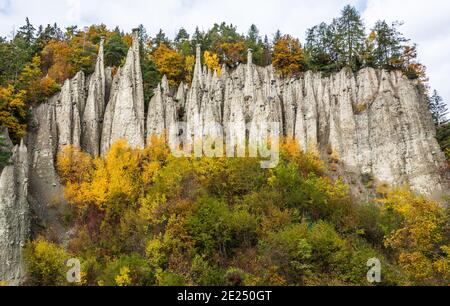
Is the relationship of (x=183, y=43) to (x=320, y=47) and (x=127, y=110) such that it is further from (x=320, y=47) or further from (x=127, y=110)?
(x=127, y=110)

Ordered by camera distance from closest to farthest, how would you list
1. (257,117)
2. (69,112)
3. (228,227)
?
1. (228,227)
2. (69,112)
3. (257,117)

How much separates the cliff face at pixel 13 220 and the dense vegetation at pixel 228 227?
72 cm

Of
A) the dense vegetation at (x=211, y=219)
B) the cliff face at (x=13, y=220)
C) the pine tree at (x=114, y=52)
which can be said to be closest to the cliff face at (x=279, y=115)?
the dense vegetation at (x=211, y=219)

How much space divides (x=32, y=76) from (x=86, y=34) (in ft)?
40.2

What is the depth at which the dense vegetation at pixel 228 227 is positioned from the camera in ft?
75.3

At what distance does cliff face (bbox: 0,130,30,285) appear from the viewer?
23.7 meters

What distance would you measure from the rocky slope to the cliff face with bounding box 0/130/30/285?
3.20m

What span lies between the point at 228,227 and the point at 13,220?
35.2 feet

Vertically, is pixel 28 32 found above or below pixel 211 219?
above

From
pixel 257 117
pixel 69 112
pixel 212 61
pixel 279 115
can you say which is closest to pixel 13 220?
pixel 69 112

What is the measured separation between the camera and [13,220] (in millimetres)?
24797

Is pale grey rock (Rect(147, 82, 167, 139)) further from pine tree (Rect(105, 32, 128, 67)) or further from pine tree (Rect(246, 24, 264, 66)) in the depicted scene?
pine tree (Rect(246, 24, 264, 66))

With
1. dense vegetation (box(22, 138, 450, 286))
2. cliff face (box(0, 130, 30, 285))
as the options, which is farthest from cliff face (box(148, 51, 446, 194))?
cliff face (box(0, 130, 30, 285))

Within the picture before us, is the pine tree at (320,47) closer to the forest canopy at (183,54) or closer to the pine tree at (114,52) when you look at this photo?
the forest canopy at (183,54)
